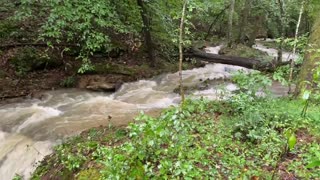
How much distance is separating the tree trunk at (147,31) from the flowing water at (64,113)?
104 centimetres

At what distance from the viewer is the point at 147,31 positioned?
40.9ft

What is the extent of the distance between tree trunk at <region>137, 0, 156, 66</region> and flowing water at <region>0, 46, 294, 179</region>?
3.42 ft

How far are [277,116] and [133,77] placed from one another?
716 cm

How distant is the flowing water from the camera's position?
256 inches

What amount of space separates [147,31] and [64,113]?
5075 millimetres

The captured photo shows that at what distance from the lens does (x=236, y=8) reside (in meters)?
26.4

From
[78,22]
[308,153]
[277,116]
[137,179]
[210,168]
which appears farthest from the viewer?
[78,22]

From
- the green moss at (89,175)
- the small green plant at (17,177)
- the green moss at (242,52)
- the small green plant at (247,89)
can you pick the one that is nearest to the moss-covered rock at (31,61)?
the small green plant at (17,177)

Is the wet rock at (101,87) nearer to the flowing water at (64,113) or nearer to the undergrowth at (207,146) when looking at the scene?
the flowing water at (64,113)

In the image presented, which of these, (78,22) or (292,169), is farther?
(78,22)

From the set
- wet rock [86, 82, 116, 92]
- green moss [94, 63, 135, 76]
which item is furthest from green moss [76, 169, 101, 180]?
green moss [94, 63, 135, 76]

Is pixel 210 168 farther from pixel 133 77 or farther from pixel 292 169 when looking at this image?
pixel 133 77

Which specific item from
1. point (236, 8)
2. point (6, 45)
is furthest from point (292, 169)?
point (236, 8)

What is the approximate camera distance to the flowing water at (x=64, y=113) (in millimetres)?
6512
